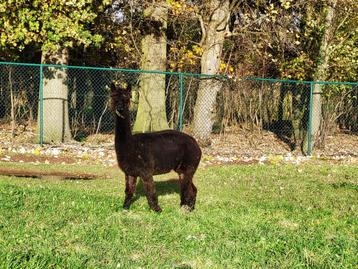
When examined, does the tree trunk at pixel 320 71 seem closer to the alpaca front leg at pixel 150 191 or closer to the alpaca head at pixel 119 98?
the alpaca front leg at pixel 150 191

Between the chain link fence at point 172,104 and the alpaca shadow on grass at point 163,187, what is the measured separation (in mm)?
5242

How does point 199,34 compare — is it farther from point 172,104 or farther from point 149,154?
point 149,154

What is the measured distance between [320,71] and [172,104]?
5.45 m

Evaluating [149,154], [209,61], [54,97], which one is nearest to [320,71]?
[209,61]

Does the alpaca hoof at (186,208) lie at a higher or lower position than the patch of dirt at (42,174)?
higher

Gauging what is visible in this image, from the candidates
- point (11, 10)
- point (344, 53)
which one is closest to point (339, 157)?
point (344, 53)

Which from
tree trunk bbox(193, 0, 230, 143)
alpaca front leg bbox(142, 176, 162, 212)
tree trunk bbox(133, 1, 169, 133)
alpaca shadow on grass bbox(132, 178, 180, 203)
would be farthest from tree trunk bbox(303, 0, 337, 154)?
alpaca front leg bbox(142, 176, 162, 212)

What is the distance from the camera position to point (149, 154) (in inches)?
301

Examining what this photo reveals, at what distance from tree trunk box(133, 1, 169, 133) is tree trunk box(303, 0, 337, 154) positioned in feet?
16.7

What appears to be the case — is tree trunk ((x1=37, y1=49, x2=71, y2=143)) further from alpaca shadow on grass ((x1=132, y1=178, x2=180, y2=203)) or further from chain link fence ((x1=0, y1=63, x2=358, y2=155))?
alpaca shadow on grass ((x1=132, y1=178, x2=180, y2=203))

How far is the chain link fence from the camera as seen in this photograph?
1806 cm

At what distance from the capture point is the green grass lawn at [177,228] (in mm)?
5343

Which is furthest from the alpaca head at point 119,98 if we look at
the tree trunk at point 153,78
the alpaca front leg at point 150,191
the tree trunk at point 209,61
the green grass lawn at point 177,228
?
the tree trunk at point 153,78

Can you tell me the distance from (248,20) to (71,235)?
45.7 ft
